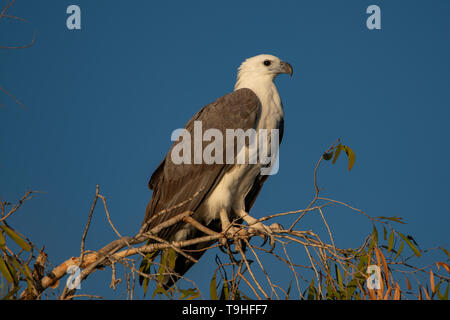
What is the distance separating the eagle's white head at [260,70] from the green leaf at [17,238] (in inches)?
131

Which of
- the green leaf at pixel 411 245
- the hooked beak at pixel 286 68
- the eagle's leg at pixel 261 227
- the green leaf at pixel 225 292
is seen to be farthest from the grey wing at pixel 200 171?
the green leaf at pixel 411 245

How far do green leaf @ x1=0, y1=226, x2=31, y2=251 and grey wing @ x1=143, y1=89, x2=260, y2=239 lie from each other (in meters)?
1.96

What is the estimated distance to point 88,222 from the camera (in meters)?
3.08

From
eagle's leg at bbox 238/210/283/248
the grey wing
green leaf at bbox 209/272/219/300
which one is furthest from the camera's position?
the grey wing

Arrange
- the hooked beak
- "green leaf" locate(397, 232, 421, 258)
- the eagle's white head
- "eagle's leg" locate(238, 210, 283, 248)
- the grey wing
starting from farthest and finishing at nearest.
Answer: the hooked beak
the eagle's white head
the grey wing
"eagle's leg" locate(238, 210, 283, 248)
"green leaf" locate(397, 232, 421, 258)

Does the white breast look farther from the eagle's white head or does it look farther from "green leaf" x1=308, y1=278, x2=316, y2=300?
"green leaf" x1=308, y1=278, x2=316, y2=300

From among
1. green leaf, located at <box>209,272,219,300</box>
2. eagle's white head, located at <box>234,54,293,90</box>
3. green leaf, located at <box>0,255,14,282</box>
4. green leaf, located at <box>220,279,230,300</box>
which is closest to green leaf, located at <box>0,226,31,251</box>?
green leaf, located at <box>0,255,14,282</box>

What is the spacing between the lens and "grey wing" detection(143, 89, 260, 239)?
527 centimetres

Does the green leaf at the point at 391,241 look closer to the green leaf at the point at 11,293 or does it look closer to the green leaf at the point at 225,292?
the green leaf at the point at 225,292

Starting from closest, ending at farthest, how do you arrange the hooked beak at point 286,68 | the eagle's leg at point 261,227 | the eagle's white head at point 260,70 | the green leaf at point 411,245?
1. the green leaf at point 411,245
2. the eagle's leg at point 261,227
3. the eagle's white head at point 260,70
4. the hooked beak at point 286,68

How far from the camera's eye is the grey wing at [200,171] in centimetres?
527
